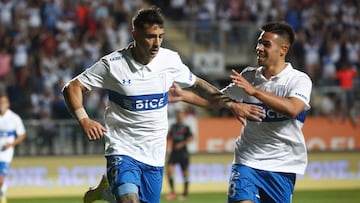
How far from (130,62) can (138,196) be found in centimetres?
131

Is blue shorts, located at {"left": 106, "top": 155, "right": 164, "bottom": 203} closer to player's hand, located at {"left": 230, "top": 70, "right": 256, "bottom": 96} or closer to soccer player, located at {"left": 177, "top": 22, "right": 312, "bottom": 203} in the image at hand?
soccer player, located at {"left": 177, "top": 22, "right": 312, "bottom": 203}

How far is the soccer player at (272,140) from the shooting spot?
8133mm

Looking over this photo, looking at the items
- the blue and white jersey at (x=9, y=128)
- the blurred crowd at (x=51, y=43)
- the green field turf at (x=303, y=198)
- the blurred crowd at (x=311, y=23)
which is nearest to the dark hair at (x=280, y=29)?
the blue and white jersey at (x=9, y=128)

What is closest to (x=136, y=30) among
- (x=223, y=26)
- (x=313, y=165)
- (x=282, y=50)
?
(x=282, y=50)

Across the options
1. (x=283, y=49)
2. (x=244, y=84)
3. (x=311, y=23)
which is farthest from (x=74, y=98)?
(x=311, y=23)

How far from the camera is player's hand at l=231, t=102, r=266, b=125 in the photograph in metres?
8.02

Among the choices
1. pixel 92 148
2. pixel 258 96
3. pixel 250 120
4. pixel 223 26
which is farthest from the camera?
pixel 223 26

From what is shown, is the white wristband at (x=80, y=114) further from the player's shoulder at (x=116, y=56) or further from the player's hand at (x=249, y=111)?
the player's hand at (x=249, y=111)

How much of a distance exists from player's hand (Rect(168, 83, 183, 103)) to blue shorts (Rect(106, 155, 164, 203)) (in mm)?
700

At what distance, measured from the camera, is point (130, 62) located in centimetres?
844

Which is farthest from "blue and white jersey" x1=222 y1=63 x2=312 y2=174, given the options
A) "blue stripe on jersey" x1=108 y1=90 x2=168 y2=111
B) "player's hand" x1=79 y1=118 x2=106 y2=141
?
"player's hand" x1=79 y1=118 x2=106 y2=141

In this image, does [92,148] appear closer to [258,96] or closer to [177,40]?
[177,40]

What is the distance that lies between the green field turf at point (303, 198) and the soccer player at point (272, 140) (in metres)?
10.0

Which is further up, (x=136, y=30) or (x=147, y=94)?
(x=136, y=30)
